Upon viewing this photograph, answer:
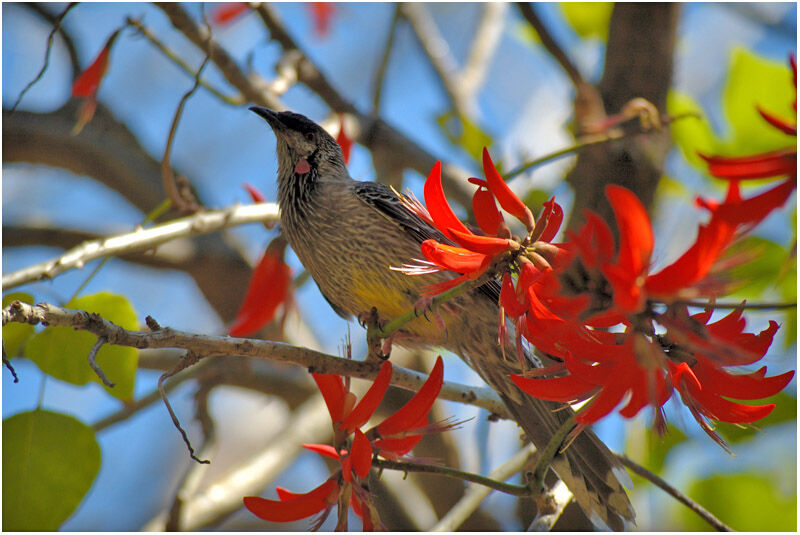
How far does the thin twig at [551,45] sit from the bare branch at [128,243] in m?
1.59

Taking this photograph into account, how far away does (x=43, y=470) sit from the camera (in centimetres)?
162

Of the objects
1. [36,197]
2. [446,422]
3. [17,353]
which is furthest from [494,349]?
[36,197]

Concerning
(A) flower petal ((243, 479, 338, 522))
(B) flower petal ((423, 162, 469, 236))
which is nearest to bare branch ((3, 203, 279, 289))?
(A) flower petal ((243, 479, 338, 522))

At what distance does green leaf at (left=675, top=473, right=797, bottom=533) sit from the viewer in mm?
2373

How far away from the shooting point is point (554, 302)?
3.86ft

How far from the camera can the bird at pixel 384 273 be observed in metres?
2.45

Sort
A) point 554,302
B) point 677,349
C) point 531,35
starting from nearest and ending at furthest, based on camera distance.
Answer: point 554,302, point 677,349, point 531,35

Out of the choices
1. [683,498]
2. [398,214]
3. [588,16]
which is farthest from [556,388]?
[588,16]

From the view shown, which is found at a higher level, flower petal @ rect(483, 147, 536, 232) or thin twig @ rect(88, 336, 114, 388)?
flower petal @ rect(483, 147, 536, 232)

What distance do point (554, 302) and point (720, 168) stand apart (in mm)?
360

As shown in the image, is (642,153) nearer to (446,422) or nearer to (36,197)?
(446,422)

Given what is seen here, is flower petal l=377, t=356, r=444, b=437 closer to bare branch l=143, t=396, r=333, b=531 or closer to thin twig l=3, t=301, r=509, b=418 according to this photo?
thin twig l=3, t=301, r=509, b=418

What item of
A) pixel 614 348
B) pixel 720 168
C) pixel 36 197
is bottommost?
pixel 614 348

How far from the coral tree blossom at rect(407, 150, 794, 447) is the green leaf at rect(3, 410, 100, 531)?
2.97 feet
